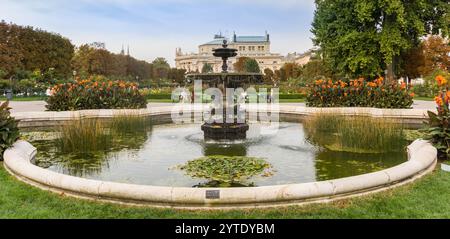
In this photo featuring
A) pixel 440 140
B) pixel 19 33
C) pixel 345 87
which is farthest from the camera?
pixel 19 33

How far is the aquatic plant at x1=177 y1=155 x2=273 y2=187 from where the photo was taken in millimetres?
6365

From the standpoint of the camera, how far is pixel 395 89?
17.0 metres

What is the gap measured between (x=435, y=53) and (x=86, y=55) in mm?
49162

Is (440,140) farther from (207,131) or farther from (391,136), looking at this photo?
(207,131)

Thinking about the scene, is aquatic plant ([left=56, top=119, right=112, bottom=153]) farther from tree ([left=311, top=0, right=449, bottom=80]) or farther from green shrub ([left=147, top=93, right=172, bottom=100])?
tree ([left=311, top=0, right=449, bottom=80])

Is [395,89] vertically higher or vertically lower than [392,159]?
higher

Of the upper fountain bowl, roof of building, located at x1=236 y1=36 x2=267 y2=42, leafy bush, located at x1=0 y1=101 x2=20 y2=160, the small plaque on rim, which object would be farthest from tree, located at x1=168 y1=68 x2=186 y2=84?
the small plaque on rim

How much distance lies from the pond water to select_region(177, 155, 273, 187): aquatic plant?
18cm

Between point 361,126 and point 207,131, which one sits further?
point 207,131

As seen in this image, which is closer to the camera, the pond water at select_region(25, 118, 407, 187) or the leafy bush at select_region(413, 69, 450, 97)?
the pond water at select_region(25, 118, 407, 187)

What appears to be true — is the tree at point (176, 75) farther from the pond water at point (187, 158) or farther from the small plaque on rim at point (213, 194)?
the small plaque on rim at point (213, 194)

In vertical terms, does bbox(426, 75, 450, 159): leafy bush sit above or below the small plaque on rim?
above

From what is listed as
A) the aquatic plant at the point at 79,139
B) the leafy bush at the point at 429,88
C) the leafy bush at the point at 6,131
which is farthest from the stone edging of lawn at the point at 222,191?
the leafy bush at the point at 429,88
